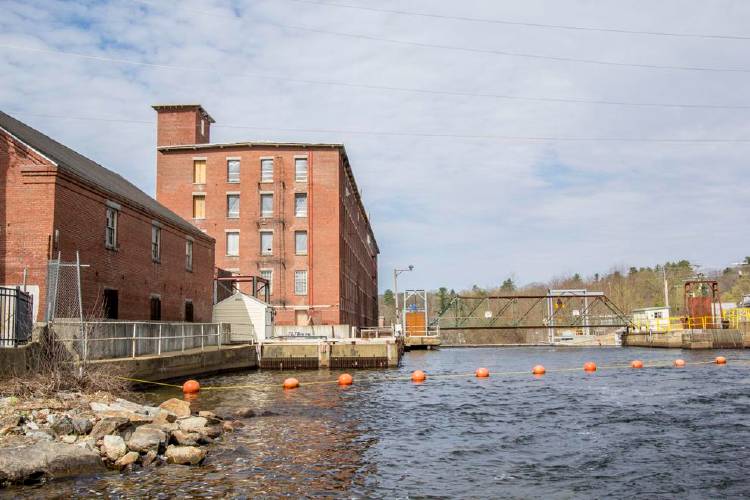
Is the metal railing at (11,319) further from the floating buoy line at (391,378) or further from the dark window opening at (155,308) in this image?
the dark window opening at (155,308)

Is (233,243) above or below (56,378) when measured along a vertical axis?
above

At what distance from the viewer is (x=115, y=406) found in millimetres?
14734

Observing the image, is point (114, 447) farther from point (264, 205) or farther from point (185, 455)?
point (264, 205)

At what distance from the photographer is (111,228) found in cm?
2922

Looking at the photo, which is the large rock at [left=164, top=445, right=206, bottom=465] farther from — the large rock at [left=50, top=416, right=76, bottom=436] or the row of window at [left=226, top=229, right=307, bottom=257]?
the row of window at [left=226, top=229, right=307, bottom=257]

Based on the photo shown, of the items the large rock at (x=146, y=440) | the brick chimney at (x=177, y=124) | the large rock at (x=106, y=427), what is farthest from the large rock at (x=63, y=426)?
the brick chimney at (x=177, y=124)

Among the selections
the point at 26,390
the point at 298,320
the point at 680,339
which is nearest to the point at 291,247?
the point at 298,320

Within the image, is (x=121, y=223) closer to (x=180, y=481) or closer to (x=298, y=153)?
(x=180, y=481)

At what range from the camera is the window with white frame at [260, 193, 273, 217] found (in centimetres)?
5503

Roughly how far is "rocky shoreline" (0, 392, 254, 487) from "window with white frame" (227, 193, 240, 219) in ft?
133

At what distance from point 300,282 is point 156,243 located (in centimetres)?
2044

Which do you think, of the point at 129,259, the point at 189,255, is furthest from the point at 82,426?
the point at 189,255

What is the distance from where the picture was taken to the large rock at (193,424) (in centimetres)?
1456

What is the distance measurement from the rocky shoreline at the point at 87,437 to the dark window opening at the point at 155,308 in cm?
1871
